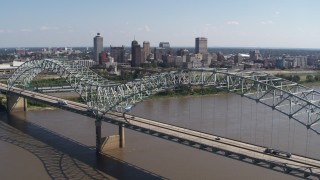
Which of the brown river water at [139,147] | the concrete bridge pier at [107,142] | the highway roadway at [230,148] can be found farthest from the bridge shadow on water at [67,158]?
the highway roadway at [230,148]

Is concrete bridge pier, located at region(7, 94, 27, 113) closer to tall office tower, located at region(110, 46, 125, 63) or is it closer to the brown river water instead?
the brown river water

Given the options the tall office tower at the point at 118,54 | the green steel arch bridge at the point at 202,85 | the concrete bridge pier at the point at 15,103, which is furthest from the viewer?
the tall office tower at the point at 118,54

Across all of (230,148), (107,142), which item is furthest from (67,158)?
(230,148)

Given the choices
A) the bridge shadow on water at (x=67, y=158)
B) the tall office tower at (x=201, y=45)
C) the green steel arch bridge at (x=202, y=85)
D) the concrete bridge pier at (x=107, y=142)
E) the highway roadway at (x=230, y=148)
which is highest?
the tall office tower at (x=201, y=45)

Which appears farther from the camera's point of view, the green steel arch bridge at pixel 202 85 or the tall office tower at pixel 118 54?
the tall office tower at pixel 118 54

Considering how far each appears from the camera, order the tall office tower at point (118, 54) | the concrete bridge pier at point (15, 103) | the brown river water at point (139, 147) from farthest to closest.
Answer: the tall office tower at point (118, 54) → the concrete bridge pier at point (15, 103) → the brown river water at point (139, 147)

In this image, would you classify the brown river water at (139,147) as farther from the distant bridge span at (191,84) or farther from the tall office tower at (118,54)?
the tall office tower at (118,54)

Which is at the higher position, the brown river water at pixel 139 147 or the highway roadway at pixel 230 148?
the highway roadway at pixel 230 148
